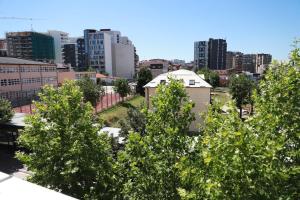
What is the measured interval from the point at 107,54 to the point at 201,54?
284 ft

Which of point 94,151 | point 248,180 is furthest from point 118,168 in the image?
point 248,180

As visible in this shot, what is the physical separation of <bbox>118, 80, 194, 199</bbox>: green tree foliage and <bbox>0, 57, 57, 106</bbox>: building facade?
4789cm

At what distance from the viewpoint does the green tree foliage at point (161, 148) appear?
9055 mm

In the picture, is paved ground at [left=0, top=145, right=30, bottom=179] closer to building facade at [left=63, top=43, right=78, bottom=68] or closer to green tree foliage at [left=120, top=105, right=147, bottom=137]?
green tree foliage at [left=120, top=105, right=147, bottom=137]

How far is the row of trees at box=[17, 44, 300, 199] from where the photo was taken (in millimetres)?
6602

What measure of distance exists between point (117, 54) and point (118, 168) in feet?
438

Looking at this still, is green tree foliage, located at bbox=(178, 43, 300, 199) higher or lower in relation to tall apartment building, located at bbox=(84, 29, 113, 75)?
lower

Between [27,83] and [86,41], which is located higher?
[86,41]

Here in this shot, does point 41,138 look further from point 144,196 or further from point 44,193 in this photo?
point 44,193

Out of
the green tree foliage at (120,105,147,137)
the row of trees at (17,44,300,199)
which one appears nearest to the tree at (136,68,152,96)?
the green tree foliage at (120,105,147,137)

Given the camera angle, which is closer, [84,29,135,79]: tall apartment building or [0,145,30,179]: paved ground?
[0,145,30,179]: paved ground

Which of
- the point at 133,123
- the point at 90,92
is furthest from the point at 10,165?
the point at 90,92

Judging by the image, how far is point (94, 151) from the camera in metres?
11.6

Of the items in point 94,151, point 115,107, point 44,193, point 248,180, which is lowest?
point 115,107
